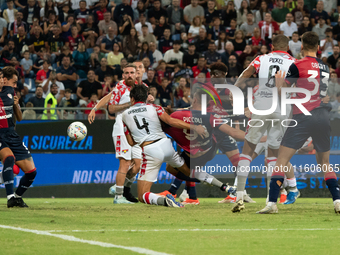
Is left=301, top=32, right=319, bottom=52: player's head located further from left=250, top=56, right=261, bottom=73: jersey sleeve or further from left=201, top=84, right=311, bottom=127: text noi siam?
left=250, top=56, right=261, bottom=73: jersey sleeve

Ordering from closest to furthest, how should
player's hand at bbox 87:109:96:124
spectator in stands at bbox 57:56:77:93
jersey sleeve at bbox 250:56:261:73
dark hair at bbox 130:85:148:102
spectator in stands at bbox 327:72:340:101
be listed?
1. jersey sleeve at bbox 250:56:261:73
2. dark hair at bbox 130:85:148:102
3. player's hand at bbox 87:109:96:124
4. spectator in stands at bbox 327:72:340:101
5. spectator in stands at bbox 57:56:77:93

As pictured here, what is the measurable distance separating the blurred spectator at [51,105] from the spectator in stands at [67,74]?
33.6 inches

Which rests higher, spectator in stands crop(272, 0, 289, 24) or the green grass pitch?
spectator in stands crop(272, 0, 289, 24)

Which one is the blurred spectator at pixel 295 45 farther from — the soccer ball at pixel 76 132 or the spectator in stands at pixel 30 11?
the spectator in stands at pixel 30 11

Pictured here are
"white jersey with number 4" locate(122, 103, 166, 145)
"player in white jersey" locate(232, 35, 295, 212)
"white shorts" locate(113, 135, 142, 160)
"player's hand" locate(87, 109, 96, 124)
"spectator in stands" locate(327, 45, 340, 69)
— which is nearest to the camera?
"player in white jersey" locate(232, 35, 295, 212)

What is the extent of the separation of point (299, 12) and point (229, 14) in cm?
242

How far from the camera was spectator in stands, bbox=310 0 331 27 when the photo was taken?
1825 centimetres

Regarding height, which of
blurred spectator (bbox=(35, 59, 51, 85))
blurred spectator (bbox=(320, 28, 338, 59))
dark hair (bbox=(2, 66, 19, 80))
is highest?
dark hair (bbox=(2, 66, 19, 80))

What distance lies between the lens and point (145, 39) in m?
17.6

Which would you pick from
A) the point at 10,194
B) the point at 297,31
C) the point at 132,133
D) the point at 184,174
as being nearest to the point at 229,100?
the point at 184,174

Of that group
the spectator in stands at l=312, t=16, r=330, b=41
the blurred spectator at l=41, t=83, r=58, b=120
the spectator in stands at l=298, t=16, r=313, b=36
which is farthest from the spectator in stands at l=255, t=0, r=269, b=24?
the blurred spectator at l=41, t=83, r=58, b=120

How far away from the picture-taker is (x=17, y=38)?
17.5m

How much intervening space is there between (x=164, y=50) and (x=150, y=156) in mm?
9907

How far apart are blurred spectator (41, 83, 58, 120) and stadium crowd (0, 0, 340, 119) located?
0.15 ft
